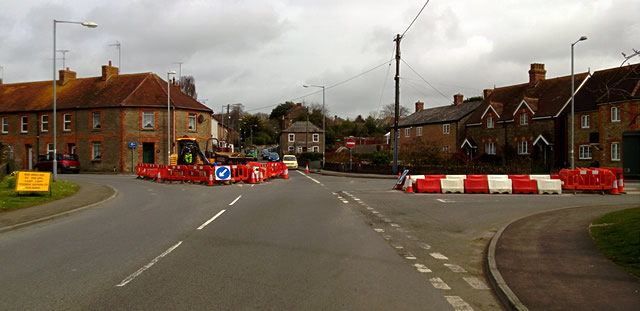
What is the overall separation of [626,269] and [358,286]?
382cm

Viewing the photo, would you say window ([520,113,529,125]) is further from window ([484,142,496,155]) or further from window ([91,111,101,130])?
window ([91,111,101,130])

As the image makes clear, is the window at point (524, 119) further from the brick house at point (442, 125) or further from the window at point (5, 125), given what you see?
the window at point (5, 125)

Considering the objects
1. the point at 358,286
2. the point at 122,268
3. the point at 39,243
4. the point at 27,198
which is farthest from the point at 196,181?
the point at 358,286

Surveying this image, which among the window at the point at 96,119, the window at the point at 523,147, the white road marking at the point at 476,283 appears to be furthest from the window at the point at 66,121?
the white road marking at the point at 476,283

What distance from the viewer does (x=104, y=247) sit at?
30.3 ft

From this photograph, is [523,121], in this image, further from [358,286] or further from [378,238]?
[358,286]

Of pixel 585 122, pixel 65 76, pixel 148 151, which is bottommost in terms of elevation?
pixel 148 151

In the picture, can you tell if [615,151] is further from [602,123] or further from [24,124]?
[24,124]

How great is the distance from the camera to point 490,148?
5147cm

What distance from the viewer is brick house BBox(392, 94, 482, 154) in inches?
A: 2277

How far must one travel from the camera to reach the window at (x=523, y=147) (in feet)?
153

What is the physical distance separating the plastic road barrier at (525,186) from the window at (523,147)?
26758 millimetres

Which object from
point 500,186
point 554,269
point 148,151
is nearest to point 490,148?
point 500,186

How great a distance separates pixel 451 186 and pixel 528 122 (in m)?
28.4
